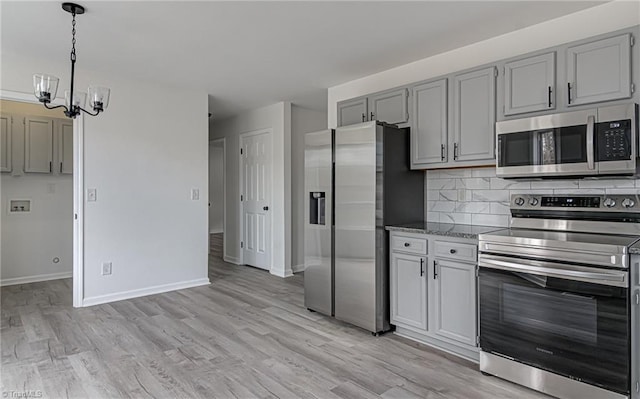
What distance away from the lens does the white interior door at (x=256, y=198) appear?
5.68 metres

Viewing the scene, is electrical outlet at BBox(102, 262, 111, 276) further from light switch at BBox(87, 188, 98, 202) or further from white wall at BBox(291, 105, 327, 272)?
white wall at BBox(291, 105, 327, 272)

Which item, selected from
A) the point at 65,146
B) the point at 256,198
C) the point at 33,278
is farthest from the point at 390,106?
the point at 33,278

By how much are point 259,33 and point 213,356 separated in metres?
2.46

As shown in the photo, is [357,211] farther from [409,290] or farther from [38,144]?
[38,144]

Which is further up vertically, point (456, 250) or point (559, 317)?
point (456, 250)

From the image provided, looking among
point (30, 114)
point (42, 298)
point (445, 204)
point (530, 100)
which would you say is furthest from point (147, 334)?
point (30, 114)

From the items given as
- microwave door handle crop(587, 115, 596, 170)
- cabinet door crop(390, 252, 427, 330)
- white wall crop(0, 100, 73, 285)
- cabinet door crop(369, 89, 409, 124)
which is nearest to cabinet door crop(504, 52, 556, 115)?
microwave door handle crop(587, 115, 596, 170)

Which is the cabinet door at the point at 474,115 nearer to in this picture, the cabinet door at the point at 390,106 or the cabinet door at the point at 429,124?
the cabinet door at the point at 429,124

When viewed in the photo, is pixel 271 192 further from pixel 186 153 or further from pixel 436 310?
pixel 436 310

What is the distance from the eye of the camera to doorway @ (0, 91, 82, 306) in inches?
193

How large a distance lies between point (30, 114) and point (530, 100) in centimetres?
576

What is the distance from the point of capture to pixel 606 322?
2002mm

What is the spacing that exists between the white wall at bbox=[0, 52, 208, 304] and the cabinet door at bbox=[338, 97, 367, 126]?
1.86 metres

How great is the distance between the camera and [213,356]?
109 inches
